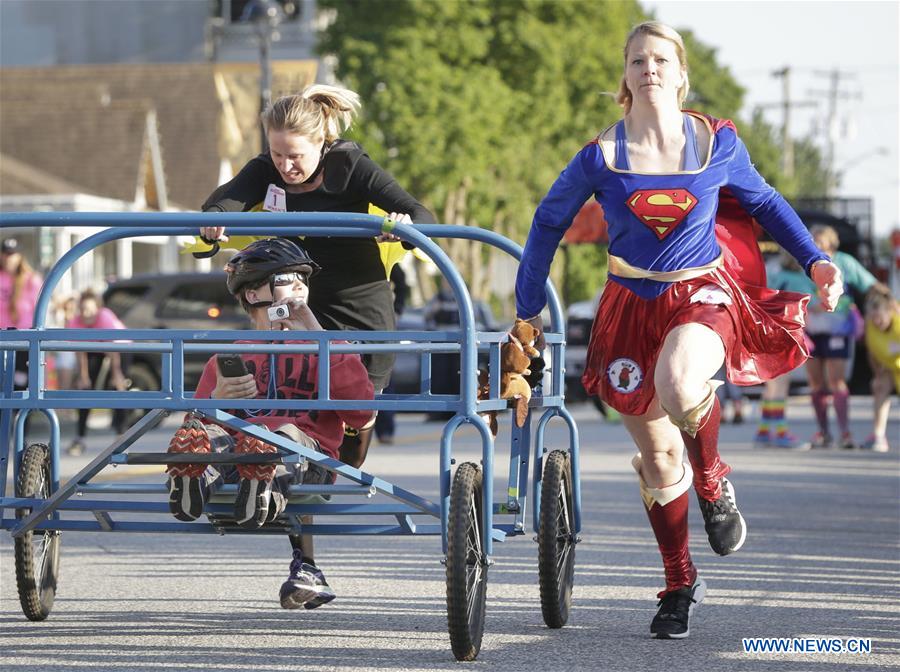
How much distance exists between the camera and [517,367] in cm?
612

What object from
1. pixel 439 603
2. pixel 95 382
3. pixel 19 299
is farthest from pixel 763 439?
pixel 439 603

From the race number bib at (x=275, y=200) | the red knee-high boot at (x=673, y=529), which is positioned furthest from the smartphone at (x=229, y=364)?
the red knee-high boot at (x=673, y=529)

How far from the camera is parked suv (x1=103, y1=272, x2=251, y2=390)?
68.9 feet

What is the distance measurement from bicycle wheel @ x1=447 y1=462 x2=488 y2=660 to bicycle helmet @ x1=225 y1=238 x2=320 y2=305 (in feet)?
3.37

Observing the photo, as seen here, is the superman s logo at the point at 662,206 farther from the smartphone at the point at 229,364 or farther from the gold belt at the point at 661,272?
the smartphone at the point at 229,364

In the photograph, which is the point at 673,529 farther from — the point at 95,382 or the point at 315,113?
the point at 95,382

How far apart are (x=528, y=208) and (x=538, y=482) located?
43.5 metres

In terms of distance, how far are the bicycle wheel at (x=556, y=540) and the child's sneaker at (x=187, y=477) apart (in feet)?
4.05

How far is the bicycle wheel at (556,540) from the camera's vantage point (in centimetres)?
626

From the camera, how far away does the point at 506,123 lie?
49.0m

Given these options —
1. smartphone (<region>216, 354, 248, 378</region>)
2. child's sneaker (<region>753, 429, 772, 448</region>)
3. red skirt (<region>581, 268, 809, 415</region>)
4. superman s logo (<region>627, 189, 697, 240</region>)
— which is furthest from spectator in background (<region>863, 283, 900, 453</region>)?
smartphone (<region>216, 354, 248, 378</region>)

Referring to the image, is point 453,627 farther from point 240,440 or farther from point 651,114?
point 651,114

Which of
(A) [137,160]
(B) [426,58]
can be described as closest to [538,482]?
(A) [137,160]

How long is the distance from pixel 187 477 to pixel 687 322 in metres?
1.71
